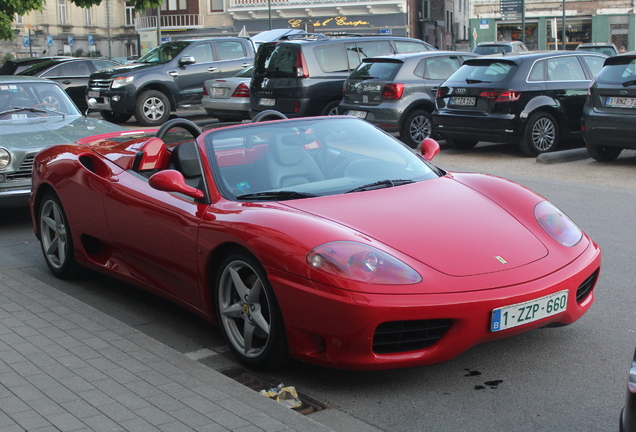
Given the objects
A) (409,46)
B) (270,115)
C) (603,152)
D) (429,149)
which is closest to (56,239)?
(270,115)

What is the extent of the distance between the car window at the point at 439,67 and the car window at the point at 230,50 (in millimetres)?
7203

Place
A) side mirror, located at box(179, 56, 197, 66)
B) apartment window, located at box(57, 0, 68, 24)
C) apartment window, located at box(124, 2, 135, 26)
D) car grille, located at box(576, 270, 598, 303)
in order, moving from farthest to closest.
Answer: apartment window, located at box(124, 2, 135, 26) → apartment window, located at box(57, 0, 68, 24) → side mirror, located at box(179, 56, 197, 66) → car grille, located at box(576, 270, 598, 303)

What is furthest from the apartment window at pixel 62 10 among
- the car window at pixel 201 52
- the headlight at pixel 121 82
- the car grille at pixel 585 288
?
the car grille at pixel 585 288

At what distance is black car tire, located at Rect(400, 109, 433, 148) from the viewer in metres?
13.6

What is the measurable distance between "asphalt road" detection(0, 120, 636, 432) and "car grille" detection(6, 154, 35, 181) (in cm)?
199

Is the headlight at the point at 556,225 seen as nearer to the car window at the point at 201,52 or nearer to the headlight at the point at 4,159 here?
the headlight at the point at 4,159

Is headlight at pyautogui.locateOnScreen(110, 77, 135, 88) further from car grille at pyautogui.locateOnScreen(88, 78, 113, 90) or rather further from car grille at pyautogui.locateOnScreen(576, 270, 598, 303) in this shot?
car grille at pyautogui.locateOnScreen(576, 270, 598, 303)

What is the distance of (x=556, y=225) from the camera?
444 cm

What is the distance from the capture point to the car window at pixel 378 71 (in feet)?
45.0

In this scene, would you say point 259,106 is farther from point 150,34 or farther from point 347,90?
point 150,34

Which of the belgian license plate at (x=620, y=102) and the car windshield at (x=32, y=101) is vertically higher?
the car windshield at (x=32, y=101)

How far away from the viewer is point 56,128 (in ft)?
29.0

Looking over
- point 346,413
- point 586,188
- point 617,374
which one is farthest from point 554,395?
point 586,188

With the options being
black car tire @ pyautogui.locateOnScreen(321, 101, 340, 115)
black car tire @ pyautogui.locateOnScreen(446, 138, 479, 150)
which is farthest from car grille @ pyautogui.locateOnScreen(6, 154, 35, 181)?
black car tire @ pyautogui.locateOnScreen(321, 101, 340, 115)
